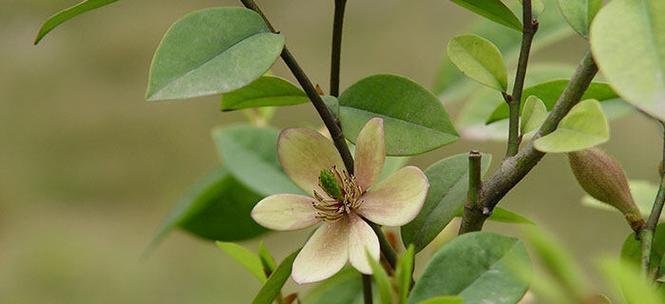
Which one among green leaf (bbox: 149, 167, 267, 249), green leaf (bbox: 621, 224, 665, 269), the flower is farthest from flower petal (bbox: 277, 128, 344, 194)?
green leaf (bbox: 149, 167, 267, 249)

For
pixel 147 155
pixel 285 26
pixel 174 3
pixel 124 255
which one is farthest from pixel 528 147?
pixel 174 3

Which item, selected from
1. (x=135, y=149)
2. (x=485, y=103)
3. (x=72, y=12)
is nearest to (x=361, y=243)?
(x=72, y=12)

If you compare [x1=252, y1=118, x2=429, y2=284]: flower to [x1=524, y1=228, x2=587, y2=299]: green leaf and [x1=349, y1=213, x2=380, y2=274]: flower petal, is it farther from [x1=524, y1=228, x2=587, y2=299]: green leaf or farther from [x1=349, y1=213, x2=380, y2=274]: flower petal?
[x1=524, y1=228, x2=587, y2=299]: green leaf

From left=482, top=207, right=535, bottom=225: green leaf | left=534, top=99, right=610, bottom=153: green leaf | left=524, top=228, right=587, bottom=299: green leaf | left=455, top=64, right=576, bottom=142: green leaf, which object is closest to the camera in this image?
left=524, top=228, right=587, bottom=299: green leaf

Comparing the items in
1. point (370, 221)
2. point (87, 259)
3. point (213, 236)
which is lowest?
point (87, 259)

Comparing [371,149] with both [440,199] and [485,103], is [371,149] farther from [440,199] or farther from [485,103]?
[485,103]

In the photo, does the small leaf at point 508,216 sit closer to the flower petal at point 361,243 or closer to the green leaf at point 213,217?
the flower petal at point 361,243

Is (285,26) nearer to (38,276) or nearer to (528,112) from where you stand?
(38,276)
